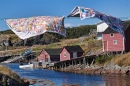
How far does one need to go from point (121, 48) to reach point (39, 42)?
285 feet

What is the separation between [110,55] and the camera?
2319 inches

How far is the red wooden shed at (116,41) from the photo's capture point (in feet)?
199

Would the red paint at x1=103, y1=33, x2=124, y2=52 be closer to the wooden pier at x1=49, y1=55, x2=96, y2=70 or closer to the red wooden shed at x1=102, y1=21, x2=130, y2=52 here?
the red wooden shed at x1=102, y1=21, x2=130, y2=52

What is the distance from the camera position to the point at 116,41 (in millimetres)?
61750

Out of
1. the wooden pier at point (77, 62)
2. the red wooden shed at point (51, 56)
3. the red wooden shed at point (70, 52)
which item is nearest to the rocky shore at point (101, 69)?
the wooden pier at point (77, 62)

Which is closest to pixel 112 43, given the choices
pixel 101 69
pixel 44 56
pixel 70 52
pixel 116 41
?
pixel 116 41

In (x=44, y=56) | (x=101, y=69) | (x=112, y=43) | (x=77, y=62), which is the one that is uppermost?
(x=112, y=43)

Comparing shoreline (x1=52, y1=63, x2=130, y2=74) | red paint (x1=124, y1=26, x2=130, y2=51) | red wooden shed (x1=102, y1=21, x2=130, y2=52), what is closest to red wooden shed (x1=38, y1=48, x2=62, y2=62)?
shoreline (x1=52, y1=63, x2=130, y2=74)

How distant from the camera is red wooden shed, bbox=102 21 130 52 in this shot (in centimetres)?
6078

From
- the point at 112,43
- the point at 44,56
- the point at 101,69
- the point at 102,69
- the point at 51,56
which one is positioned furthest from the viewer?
the point at 44,56

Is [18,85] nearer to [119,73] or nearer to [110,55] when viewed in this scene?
[119,73]

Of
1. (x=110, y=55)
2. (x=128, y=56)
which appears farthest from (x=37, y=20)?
(x=110, y=55)

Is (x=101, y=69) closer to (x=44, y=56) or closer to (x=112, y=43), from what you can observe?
(x=112, y=43)

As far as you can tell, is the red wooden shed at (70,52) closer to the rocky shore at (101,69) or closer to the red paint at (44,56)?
the red paint at (44,56)
